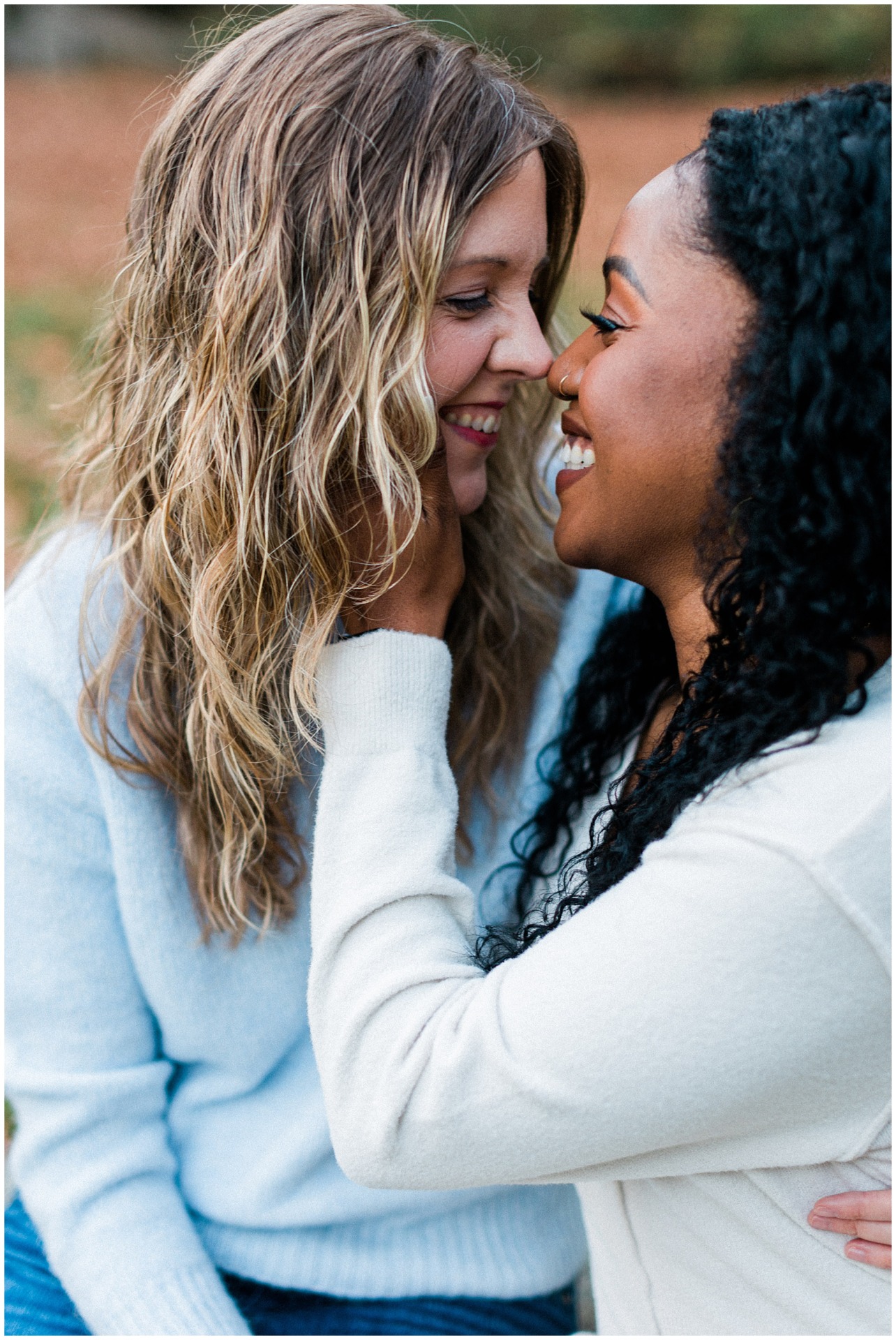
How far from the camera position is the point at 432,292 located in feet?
4.97

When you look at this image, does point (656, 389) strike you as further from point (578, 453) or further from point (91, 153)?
point (91, 153)

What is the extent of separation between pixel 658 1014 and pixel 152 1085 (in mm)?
1069

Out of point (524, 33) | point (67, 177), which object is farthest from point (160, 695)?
point (524, 33)

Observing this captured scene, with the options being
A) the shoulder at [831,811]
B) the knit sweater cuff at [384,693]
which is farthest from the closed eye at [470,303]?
the shoulder at [831,811]

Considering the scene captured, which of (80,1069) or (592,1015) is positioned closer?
(592,1015)

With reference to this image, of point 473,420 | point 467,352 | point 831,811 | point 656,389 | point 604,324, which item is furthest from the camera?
point 473,420

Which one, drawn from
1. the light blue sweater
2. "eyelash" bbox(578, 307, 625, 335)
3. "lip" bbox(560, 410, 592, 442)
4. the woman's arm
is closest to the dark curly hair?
"eyelash" bbox(578, 307, 625, 335)

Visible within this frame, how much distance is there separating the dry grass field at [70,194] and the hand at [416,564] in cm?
168

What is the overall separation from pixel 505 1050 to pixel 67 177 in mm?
8913

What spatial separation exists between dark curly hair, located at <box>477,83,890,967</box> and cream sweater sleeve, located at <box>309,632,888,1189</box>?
0.18 meters

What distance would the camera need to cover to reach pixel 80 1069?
182cm

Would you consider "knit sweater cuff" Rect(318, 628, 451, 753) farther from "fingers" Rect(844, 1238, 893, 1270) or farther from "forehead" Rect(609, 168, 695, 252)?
"fingers" Rect(844, 1238, 893, 1270)

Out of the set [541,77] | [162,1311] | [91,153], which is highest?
[541,77]

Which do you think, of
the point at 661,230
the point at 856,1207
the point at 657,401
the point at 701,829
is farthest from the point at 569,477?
the point at 856,1207
